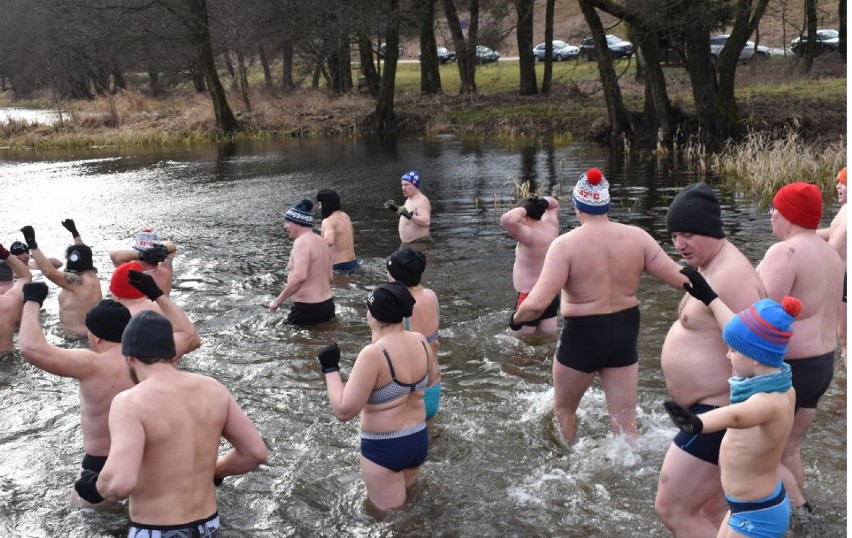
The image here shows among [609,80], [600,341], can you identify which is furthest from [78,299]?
[609,80]

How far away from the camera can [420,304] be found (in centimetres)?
678

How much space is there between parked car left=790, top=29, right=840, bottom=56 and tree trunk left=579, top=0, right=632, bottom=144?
1269 centimetres

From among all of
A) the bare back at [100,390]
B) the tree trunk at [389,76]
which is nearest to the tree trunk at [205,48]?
the tree trunk at [389,76]

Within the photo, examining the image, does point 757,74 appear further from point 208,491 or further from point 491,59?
point 208,491

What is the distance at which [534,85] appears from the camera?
3984 centimetres

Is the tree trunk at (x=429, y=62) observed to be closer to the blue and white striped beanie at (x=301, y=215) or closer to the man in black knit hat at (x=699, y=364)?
the blue and white striped beanie at (x=301, y=215)

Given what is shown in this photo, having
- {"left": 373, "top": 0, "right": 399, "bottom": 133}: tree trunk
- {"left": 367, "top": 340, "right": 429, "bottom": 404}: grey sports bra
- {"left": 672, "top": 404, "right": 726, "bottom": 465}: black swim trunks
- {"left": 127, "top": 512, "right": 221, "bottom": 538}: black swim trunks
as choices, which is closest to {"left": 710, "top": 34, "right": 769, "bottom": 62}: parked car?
{"left": 373, "top": 0, "right": 399, "bottom": 133}: tree trunk

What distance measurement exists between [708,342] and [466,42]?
115 ft

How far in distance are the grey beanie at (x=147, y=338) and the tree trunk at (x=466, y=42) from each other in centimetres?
3373

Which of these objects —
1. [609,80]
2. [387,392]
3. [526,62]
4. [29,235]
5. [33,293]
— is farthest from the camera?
[526,62]

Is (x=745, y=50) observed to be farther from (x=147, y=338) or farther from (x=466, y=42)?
(x=147, y=338)

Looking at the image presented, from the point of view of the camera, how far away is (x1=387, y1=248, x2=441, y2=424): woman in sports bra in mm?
6367

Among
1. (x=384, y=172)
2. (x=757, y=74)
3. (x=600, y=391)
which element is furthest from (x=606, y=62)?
(x=600, y=391)

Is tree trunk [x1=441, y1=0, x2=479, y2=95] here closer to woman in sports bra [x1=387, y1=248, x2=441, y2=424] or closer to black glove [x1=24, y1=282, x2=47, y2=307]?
woman in sports bra [x1=387, y1=248, x2=441, y2=424]
